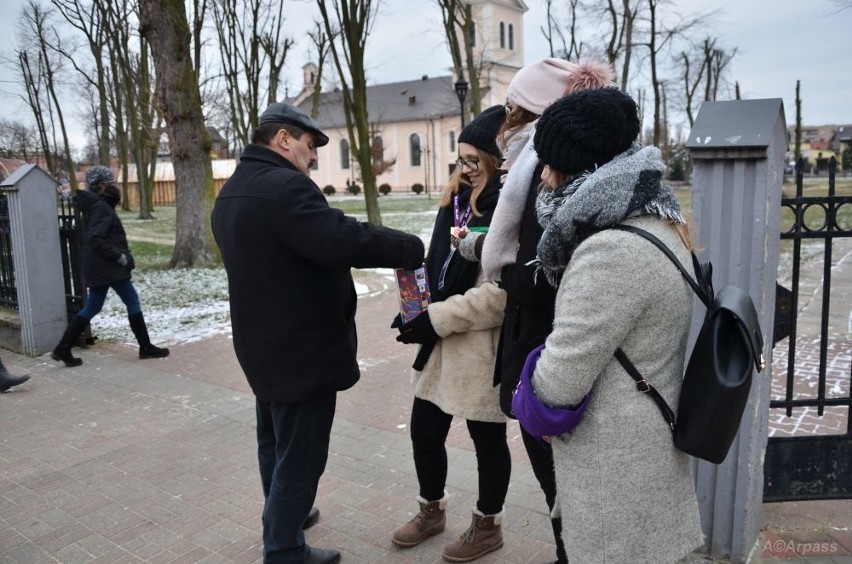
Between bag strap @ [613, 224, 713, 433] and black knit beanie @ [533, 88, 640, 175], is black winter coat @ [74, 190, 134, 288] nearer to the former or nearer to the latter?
black knit beanie @ [533, 88, 640, 175]

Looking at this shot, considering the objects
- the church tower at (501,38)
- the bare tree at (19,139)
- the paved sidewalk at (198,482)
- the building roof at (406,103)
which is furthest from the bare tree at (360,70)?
the building roof at (406,103)

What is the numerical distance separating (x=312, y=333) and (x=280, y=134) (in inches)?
32.2

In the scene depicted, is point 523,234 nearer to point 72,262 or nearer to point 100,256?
point 100,256

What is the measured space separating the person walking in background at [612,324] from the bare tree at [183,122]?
11.2 meters

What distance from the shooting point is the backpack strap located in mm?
1831

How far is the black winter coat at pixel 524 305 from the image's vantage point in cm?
218

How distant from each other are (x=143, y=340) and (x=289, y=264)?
4998 mm

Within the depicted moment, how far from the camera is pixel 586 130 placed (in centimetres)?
184

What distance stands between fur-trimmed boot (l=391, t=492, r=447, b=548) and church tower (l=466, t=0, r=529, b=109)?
5447 centimetres

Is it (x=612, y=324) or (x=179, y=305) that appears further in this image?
(x=179, y=305)

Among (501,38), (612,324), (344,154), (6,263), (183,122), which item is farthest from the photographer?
(344,154)

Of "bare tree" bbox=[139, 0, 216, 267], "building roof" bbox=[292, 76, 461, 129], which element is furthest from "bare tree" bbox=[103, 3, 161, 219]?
"building roof" bbox=[292, 76, 461, 129]

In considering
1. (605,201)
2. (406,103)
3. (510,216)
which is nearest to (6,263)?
(510,216)

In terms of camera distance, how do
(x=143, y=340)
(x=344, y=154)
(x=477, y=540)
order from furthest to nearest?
(x=344, y=154) → (x=143, y=340) → (x=477, y=540)
